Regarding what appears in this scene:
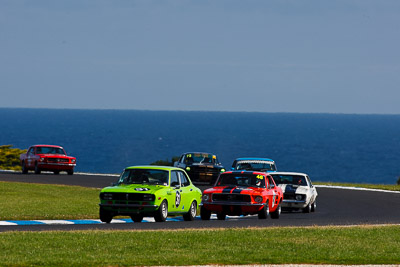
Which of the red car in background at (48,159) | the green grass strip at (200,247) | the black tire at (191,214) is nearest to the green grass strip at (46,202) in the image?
the black tire at (191,214)

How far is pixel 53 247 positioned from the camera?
16.3 metres

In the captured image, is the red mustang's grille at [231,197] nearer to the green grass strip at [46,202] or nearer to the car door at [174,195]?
the car door at [174,195]

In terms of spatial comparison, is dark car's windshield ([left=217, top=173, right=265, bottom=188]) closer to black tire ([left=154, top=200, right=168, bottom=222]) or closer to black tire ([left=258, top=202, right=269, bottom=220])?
black tire ([left=258, top=202, right=269, bottom=220])

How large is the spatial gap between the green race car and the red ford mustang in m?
0.66

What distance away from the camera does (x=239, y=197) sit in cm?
2428

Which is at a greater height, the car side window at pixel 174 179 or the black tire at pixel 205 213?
the car side window at pixel 174 179

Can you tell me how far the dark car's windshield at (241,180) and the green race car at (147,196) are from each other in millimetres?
1199

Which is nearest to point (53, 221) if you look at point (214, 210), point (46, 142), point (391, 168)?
point (214, 210)

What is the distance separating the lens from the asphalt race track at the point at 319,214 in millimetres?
21781

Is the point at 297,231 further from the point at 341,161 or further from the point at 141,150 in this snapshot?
the point at 141,150

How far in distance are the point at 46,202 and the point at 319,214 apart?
9.40 metres

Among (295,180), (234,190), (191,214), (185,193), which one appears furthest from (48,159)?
(234,190)

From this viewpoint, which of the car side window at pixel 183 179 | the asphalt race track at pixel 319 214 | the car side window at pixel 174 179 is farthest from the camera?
the car side window at pixel 183 179

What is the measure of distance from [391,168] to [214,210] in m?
135
